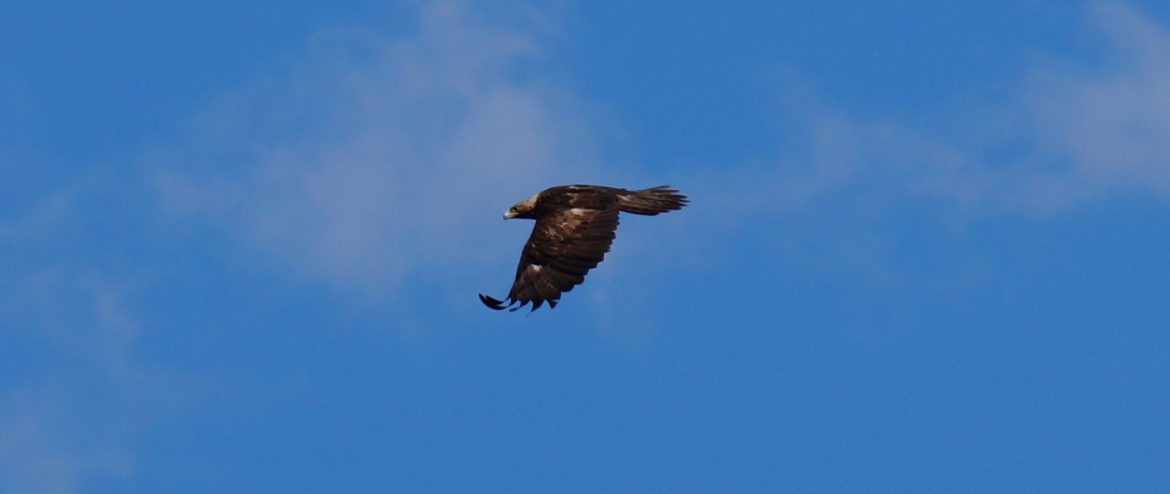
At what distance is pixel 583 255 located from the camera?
38812 mm

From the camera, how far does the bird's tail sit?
40269 mm

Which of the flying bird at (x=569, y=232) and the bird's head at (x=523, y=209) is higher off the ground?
the bird's head at (x=523, y=209)

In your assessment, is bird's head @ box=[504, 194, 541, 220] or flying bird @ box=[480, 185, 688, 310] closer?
flying bird @ box=[480, 185, 688, 310]

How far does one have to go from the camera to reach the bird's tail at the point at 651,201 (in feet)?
132

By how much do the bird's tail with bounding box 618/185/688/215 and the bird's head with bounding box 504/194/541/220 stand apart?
1477 mm

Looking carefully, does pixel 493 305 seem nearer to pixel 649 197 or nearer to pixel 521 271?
pixel 521 271

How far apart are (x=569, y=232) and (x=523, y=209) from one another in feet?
7.50

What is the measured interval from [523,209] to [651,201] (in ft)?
7.09

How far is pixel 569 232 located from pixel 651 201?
197 centimetres

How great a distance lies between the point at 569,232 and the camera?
128 feet

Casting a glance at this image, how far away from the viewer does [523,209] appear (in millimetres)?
41281

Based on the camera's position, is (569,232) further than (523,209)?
No

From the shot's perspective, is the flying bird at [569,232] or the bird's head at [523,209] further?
the bird's head at [523,209]

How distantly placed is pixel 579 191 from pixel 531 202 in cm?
117
